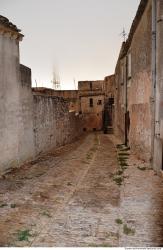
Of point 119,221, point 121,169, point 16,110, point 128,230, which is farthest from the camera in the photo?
point 16,110

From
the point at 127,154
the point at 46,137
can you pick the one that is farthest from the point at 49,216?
the point at 46,137

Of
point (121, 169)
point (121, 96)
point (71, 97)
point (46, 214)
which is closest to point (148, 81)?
point (121, 169)

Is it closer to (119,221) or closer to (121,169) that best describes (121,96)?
(121,169)

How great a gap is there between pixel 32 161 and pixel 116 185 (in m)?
5.64

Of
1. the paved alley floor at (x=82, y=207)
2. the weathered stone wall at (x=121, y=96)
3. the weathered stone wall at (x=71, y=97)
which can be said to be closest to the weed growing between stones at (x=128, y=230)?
the paved alley floor at (x=82, y=207)

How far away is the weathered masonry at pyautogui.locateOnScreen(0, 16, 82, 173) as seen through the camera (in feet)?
34.5

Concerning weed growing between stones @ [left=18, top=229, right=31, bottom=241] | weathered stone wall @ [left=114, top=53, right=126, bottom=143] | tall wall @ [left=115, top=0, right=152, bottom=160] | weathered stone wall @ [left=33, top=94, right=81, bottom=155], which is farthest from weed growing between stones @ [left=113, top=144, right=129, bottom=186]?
weathered stone wall @ [left=114, top=53, right=126, bottom=143]

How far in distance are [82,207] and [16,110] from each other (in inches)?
238

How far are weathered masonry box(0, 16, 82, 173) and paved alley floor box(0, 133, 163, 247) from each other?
1.15 metres

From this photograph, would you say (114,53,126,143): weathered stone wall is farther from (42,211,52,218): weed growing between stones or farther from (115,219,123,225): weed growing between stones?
(115,219,123,225): weed growing between stones

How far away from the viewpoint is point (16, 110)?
11.5 meters

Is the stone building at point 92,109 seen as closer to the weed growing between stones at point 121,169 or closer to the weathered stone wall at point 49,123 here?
the weathered stone wall at point 49,123

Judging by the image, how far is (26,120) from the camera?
12641 millimetres

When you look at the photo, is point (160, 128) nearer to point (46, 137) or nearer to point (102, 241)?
point (102, 241)
